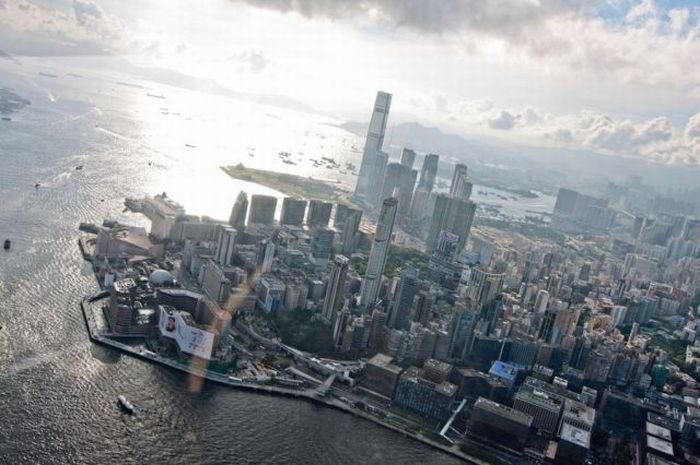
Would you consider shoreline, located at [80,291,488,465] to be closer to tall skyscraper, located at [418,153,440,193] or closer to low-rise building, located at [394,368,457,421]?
low-rise building, located at [394,368,457,421]

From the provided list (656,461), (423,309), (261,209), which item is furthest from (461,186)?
(656,461)

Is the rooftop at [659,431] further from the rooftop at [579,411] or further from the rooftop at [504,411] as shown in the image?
the rooftop at [504,411]

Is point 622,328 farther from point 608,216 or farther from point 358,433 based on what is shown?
point 608,216

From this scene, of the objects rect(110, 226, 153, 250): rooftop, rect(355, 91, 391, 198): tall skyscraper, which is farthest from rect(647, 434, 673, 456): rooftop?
rect(355, 91, 391, 198): tall skyscraper

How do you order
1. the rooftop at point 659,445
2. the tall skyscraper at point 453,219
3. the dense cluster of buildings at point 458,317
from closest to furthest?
1. the rooftop at point 659,445
2. the dense cluster of buildings at point 458,317
3. the tall skyscraper at point 453,219

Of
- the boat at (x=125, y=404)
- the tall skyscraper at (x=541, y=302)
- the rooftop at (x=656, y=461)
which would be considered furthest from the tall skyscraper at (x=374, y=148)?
the boat at (x=125, y=404)

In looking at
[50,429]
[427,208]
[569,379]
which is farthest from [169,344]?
[427,208]
